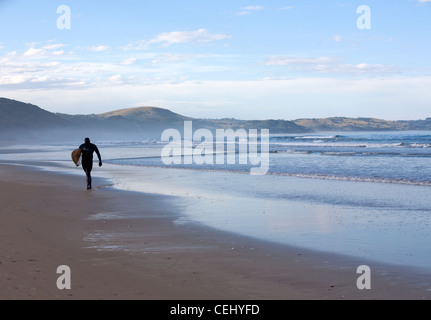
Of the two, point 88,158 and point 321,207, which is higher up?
point 88,158

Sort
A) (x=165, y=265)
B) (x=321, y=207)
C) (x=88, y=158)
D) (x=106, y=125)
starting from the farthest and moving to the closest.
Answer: (x=106, y=125) → (x=88, y=158) → (x=321, y=207) → (x=165, y=265)

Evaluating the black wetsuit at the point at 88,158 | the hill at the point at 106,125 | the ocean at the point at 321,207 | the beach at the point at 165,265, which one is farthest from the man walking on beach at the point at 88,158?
the hill at the point at 106,125

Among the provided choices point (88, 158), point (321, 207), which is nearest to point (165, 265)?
point (321, 207)

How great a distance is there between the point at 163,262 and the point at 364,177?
46.2ft

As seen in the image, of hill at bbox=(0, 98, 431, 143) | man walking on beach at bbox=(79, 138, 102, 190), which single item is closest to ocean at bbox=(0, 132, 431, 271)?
man walking on beach at bbox=(79, 138, 102, 190)

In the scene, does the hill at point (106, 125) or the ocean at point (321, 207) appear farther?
the hill at point (106, 125)

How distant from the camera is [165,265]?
6.36 m

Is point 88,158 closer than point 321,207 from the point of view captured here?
No

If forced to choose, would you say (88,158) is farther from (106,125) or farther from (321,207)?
(106,125)

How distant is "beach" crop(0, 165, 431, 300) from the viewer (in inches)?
206

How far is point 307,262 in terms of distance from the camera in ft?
21.7

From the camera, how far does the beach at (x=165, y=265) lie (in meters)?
5.24

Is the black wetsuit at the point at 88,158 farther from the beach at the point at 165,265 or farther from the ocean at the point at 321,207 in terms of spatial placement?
the beach at the point at 165,265

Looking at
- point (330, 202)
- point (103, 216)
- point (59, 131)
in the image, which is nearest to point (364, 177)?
point (330, 202)
